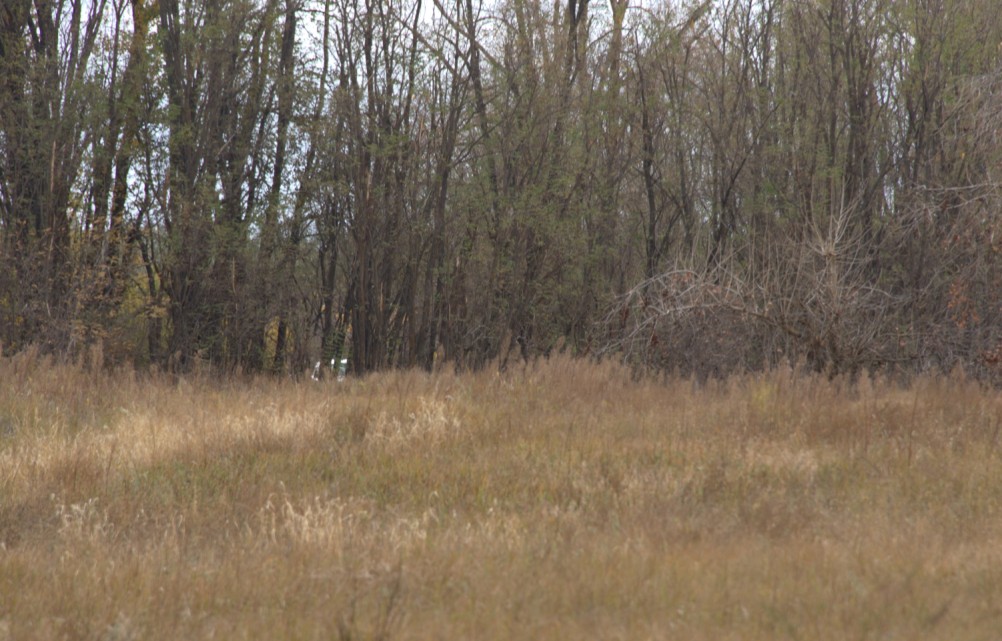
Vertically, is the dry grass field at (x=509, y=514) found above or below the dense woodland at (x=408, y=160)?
below

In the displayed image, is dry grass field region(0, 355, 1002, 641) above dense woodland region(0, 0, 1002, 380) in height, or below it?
below

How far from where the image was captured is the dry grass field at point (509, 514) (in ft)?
14.5

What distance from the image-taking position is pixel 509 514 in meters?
6.25

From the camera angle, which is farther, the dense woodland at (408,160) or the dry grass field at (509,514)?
the dense woodland at (408,160)

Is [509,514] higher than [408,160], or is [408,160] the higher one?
[408,160]

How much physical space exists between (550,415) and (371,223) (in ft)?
35.2

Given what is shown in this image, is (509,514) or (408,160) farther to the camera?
(408,160)

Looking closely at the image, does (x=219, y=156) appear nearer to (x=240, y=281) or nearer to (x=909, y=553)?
(x=240, y=281)

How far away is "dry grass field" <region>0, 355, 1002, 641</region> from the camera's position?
14.5ft

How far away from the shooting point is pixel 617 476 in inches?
276

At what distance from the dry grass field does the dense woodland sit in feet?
27.5

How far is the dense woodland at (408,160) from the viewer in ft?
60.7

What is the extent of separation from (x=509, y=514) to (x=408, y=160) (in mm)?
13967

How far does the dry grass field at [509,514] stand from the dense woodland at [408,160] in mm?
8385
